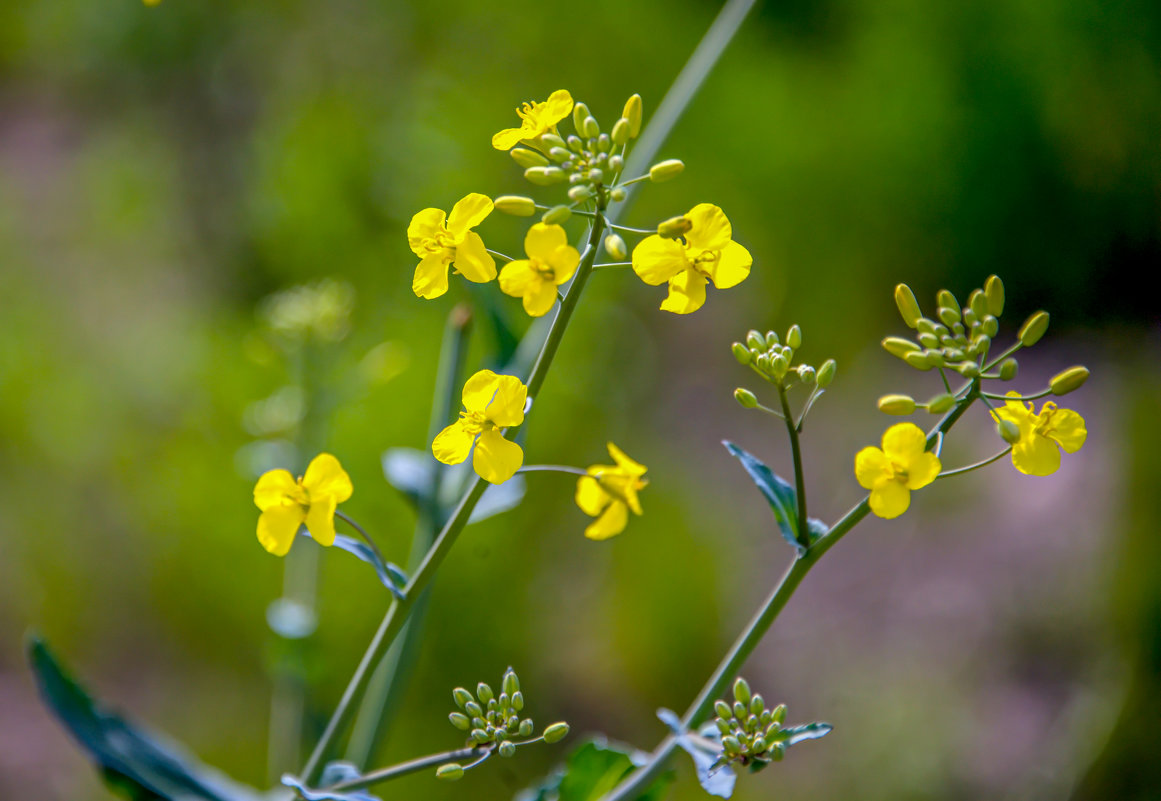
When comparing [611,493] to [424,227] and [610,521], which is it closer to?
[610,521]

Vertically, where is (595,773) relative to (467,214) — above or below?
below

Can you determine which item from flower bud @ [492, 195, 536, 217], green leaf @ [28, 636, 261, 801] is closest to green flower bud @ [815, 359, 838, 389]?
flower bud @ [492, 195, 536, 217]

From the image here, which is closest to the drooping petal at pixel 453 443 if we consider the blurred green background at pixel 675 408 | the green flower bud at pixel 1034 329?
the green flower bud at pixel 1034 329

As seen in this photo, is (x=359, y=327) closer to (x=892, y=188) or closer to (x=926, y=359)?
(x=892, y=188)

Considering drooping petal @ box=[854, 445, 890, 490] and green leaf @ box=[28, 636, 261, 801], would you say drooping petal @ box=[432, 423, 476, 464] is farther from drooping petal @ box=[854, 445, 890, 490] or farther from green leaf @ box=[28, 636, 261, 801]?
green leaf @ box=[28, 636, 261, 801]

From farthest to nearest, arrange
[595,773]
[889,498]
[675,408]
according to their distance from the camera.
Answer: [675,408] < [595,773] < [889,498]

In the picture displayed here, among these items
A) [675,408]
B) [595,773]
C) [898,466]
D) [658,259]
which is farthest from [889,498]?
[675,408]
